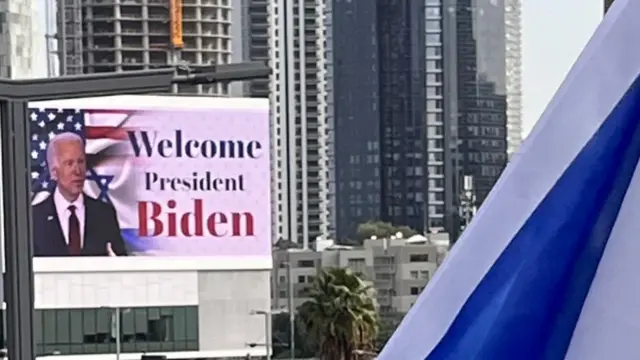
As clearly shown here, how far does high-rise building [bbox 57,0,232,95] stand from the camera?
59219 millimetres

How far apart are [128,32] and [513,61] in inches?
618

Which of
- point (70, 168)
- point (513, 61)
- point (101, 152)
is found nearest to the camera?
point (70, 168)

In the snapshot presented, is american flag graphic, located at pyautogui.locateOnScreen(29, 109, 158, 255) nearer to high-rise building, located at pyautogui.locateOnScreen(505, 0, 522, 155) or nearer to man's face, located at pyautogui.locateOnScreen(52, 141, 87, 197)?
man's face, located at pyautogui.locateOnScreen(52, 141, 87, 197)

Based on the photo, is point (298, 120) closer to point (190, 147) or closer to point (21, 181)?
A: point (190, 147)

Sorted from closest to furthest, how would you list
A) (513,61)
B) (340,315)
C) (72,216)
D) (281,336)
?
(340,315) → (72,216) → (281,336) → (513,61)

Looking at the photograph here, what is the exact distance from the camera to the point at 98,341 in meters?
47.1

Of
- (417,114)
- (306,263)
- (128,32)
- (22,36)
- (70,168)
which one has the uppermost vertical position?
(128,32)

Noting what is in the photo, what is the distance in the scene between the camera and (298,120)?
6072 centimetres

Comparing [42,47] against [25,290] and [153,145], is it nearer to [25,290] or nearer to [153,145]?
[153,145]

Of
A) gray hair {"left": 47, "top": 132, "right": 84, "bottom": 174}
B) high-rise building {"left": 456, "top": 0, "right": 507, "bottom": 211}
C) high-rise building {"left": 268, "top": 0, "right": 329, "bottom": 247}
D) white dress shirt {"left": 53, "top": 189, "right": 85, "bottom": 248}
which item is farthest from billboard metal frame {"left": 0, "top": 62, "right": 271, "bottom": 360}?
high-rise building {"left": 268, "top": 0, "right": 329, "bottom": 247}

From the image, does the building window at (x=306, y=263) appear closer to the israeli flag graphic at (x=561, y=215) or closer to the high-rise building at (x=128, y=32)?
the high-rise building at (x=128, y=32)

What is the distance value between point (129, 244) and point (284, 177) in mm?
15299

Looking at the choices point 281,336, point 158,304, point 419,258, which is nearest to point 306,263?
point 281,336

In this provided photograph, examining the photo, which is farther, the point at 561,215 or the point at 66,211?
the point at 66,211
